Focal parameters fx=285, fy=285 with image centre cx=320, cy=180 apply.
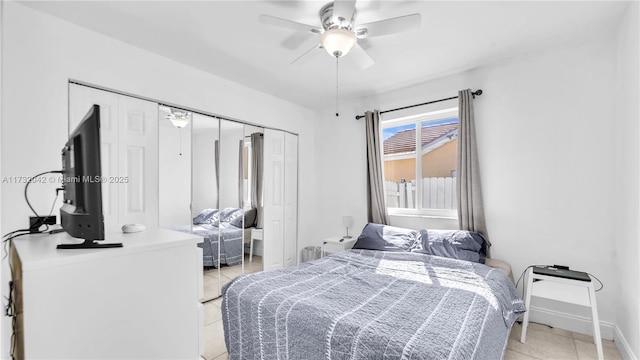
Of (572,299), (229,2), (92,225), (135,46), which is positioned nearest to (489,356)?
(572,299)

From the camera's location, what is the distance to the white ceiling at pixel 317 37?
201cm

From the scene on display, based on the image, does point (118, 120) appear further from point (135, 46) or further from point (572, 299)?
point (572, 299)

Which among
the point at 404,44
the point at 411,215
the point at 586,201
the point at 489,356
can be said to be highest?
the point at 404,44

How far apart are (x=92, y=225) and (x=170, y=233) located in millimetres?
388

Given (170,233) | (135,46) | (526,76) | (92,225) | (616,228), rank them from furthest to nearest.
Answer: (526,76)
(135,46)
(616,228)
(170,233)
(92,225)

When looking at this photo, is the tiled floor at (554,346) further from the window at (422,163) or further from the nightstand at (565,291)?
the window at (422,163)

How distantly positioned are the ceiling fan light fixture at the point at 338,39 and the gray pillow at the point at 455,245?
6.81ft

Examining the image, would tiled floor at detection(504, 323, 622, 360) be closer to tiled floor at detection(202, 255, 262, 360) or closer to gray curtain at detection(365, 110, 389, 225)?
gray curtain at detection(365, 110, 389, 225)

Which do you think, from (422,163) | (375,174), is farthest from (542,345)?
(375,174)

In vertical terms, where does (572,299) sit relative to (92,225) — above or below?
below

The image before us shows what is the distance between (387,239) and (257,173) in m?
1.82

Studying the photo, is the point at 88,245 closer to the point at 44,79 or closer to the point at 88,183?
the point at 88,183

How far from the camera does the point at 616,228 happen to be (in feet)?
7.69

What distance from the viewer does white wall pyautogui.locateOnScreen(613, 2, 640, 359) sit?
6.29ft
